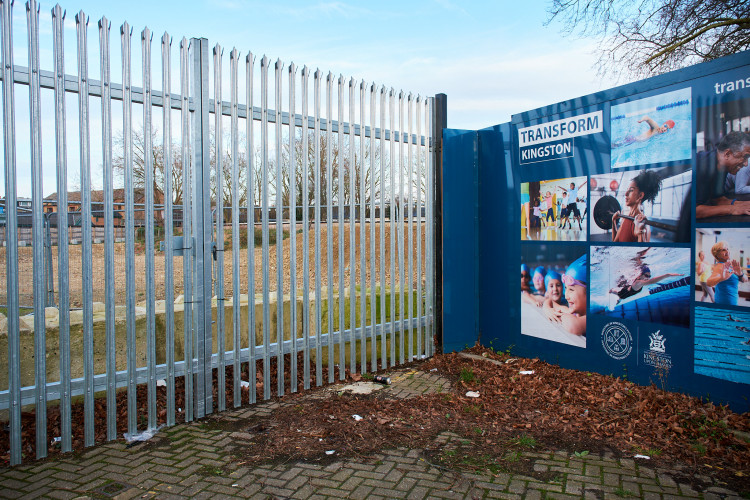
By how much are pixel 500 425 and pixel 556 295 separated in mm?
2184

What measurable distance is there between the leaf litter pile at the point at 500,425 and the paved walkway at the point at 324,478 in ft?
0.50

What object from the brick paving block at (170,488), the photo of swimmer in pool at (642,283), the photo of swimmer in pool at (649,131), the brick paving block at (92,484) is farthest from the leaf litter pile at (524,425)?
the photo of swimmer in pool at (649,131)

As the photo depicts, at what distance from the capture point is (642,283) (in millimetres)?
5465

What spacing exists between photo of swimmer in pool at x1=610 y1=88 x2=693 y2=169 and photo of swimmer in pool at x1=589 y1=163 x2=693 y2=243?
14 centimetres

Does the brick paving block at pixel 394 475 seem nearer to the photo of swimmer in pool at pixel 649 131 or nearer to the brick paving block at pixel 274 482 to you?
the brick paving block at pixel 274 482

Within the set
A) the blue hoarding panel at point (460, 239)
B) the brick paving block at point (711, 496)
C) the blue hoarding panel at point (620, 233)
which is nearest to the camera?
the brick paving block at point (711, 496)

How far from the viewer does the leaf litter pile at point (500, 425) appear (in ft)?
13.4

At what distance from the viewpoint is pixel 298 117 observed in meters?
5.55

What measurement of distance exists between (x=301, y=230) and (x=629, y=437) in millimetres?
3793

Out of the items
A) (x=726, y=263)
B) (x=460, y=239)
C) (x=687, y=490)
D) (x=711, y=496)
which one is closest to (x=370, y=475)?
(x=687, y=490)

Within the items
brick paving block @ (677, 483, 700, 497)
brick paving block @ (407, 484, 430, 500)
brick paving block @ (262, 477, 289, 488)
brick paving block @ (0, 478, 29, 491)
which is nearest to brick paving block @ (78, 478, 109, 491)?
brick paving block @ (0, 478, 29, 491)

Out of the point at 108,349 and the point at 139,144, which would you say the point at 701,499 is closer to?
the point at 108,349

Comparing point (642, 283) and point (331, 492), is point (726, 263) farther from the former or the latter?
point (331, 492)

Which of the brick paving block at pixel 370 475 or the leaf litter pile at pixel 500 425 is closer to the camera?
the brick paving block at pixel 370 475
